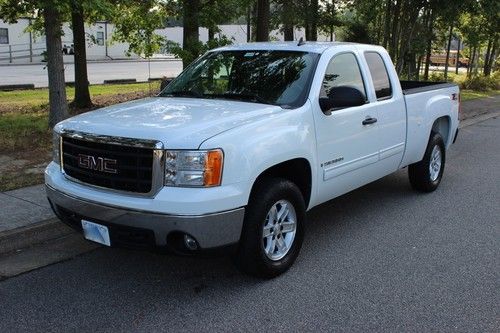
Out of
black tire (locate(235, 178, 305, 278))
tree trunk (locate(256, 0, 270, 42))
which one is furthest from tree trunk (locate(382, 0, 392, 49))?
black tire (locate(235, 178, 305, 278))

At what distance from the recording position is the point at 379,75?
5973 mm

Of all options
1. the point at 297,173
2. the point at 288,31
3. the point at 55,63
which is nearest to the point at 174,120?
the point at 297,173

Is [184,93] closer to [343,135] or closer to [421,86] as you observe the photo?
[343,135]

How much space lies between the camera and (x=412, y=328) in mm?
3695

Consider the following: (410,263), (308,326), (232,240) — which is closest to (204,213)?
(232,240)

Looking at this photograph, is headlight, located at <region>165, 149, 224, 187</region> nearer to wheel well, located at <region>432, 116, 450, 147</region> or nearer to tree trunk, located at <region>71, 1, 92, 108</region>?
wheel well, located at <region>432, 116, 450, 147</region>

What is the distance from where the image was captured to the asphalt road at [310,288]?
12.3ft

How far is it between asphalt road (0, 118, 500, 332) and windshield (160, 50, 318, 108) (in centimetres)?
144

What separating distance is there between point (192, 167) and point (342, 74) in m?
2.23

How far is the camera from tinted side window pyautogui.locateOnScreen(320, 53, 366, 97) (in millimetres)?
5117

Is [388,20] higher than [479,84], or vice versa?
[388,20]

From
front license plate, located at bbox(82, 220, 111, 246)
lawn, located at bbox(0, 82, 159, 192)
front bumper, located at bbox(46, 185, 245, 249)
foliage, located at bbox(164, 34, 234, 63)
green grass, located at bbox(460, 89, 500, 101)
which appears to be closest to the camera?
Answer: front bumper, located at bbox(46, 185, 245, 249)

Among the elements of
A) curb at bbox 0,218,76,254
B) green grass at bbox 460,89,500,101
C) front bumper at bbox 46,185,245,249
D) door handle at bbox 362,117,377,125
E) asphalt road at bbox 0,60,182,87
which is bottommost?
curb at bbox 0,218,76,254

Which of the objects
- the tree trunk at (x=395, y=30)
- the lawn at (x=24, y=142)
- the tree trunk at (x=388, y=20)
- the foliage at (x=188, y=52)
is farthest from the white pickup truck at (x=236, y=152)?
the tree trunk at (x=388, y=20)
